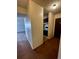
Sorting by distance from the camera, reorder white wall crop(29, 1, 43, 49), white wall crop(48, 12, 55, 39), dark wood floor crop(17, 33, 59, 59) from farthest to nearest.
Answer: white wall crop(48, 12, 55, 39)
white wall crop(29, 1, 43, 49)
dark wood floor crop(17, 33, 59, 59)

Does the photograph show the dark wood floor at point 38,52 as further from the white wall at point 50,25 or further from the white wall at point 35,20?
the white wall at point 50,25

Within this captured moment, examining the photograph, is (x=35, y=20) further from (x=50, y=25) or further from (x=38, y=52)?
(x=50, y=25)

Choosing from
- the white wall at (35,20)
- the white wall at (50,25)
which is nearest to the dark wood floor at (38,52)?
the white wall at (35,20)

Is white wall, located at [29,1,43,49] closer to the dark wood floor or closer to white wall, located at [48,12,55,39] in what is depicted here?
the dark wood floor

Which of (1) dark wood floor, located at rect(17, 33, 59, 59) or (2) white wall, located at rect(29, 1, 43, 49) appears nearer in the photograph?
(1) dark wood floor, located at rect(17, 33, 59, 59)

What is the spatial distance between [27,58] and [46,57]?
26.4 inches

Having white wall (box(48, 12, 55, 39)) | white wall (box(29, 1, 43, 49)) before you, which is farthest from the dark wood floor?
white wall (box(48, 12, 55, 39))
